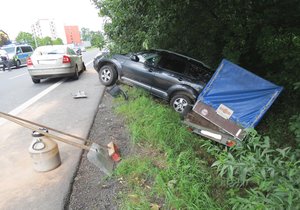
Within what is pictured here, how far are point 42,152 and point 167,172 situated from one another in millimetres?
1795

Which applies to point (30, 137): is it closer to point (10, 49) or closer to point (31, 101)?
point (31, 101)

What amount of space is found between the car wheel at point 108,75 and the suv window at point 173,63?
187cm

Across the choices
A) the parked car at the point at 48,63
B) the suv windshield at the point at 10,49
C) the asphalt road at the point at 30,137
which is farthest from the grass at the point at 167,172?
the suv windshield at the point at 10,49

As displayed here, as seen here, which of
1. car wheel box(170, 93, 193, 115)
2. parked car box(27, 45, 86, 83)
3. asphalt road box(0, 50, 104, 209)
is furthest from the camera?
parked car box(27, 45, 86, 83)

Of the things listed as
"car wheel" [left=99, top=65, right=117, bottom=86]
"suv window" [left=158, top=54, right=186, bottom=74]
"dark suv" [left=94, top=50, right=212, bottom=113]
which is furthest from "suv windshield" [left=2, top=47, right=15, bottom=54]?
"suv window" [left=158, top=54, right=186, bottom=74]

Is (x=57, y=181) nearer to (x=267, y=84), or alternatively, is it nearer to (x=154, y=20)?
(x=267, y=84)

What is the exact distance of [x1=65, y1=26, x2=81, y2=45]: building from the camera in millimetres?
82631

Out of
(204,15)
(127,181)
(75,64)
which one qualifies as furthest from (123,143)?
(75,64)

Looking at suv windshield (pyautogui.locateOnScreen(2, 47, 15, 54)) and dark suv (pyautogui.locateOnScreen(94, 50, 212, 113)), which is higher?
dark suv (pyautogui.locateOnScreen(94, 50, 212, 113))

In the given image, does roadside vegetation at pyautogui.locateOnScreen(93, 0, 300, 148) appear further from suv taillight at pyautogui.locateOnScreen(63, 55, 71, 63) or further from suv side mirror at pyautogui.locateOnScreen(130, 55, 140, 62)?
suv taillight at pyautogui.locateOnScreen(63, 55, 71, 63)

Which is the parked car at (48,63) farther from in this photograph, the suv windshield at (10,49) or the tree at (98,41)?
the suv windshield at (10,49)

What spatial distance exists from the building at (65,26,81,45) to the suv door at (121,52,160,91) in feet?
258

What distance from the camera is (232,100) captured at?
587cm

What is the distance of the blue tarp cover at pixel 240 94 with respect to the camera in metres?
5.76
